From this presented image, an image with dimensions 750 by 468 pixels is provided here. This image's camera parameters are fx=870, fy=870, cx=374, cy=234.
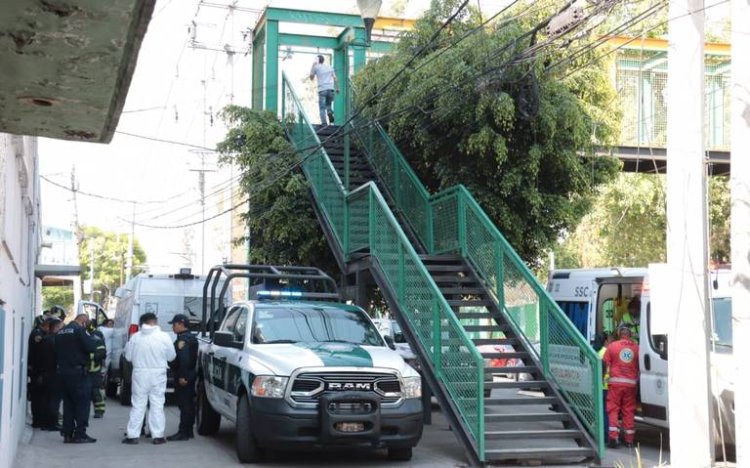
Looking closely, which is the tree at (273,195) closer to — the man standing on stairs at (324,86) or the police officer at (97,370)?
the man standing on stairs at (324,86)

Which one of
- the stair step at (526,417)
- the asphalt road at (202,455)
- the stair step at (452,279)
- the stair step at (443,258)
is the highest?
the stair step at (443,258)

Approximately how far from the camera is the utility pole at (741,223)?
5504 millimetres

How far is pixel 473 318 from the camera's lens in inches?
520

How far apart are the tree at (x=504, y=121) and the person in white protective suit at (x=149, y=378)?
20.2ft

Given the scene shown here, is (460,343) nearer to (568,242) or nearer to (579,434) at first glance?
(579,434)

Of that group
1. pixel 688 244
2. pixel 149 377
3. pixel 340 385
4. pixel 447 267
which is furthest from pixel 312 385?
pixel 688 244

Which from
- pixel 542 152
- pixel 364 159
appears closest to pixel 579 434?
pixel 542 152

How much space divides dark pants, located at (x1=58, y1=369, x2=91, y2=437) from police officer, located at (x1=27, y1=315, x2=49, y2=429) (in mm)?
1463

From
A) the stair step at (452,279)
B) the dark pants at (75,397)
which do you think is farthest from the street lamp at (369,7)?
the dark pants at (75,397)

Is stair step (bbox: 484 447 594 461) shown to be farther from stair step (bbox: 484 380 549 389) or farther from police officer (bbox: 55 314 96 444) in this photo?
police officer (bbox: 55 314 96 444)

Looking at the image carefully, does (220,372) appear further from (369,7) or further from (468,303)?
(369,7)

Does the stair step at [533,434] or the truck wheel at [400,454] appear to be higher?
the stair step at [533,434]

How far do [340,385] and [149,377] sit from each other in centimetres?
335

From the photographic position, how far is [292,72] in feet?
78.0
